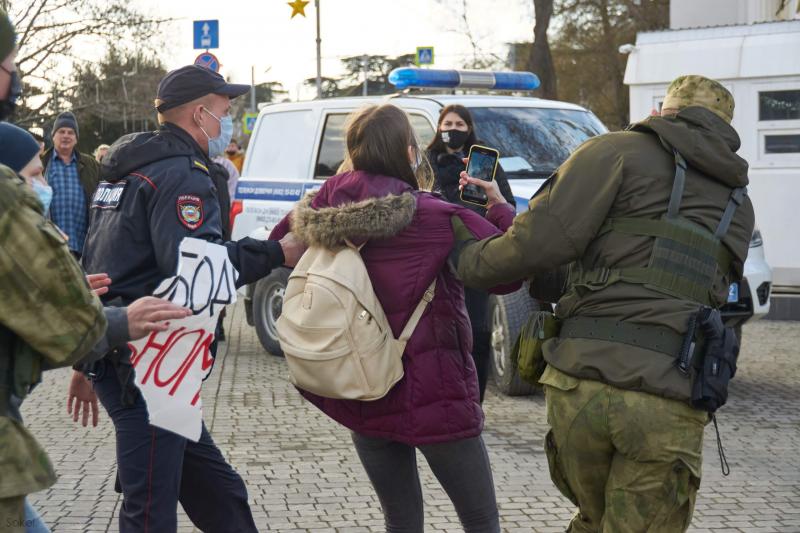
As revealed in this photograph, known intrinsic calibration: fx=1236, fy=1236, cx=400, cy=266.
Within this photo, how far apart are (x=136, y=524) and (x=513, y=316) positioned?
199 inches

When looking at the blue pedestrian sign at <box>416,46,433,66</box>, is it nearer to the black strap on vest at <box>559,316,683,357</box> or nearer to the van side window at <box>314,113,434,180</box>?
the van side window at <box>314,113,434,180</box>

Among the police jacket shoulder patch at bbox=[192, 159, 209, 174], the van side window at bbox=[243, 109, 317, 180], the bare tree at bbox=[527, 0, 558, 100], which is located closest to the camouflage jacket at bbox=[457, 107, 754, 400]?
the police jacket shoulder patch at bbox=[192, 159, 209, 174]

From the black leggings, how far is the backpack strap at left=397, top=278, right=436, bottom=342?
1.13 feet

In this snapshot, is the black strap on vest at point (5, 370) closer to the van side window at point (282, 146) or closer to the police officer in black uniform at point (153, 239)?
the police officer in black uniform at point (153, 239)

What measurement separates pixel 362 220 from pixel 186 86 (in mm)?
815

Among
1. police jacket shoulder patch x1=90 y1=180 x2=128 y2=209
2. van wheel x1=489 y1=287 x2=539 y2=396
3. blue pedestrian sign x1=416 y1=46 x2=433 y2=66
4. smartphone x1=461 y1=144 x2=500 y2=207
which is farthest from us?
blue pedestrian sign x1=416 y1=46 x2=433 y2=66

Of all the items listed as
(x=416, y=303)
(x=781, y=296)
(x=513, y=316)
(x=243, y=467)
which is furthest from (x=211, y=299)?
(x=781, y=296)

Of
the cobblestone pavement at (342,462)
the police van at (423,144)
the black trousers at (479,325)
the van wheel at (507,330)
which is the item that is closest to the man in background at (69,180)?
the cobblestone pavement at (342,462)

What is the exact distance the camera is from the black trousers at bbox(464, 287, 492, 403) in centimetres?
693

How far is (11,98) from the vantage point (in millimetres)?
2680

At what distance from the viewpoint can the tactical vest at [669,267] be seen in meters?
3.34

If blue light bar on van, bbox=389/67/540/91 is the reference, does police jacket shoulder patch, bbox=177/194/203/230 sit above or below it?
below

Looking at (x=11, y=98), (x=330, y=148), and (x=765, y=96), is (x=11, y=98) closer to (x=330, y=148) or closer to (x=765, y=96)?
(x=330, y=148)

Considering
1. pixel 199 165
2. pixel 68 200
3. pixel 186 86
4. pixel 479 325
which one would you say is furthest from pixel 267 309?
pixel 199 165
